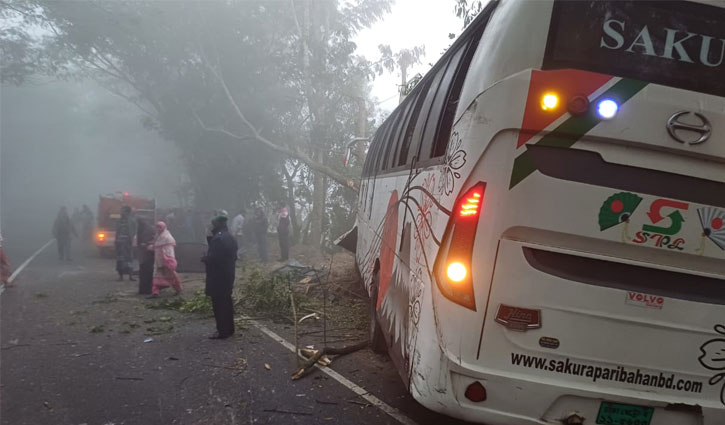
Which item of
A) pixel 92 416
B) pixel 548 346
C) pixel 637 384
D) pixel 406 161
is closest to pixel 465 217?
pixel 548 346

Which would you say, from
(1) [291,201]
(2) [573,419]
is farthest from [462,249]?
(1) [291,201]

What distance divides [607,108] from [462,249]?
1086mm

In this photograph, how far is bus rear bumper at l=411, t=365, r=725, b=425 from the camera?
2551 millimetres

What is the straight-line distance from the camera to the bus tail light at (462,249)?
8.54 ft

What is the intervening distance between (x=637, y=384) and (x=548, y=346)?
55 cm

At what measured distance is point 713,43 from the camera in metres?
2.62

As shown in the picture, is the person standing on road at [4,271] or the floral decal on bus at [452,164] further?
the person standing on road at [4,271]

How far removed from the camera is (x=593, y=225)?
2535 millimetres

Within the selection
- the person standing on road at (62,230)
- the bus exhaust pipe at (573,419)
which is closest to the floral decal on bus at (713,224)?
the bus exhaust pipe at (573,419)

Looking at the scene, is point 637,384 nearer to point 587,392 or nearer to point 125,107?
point 587,392

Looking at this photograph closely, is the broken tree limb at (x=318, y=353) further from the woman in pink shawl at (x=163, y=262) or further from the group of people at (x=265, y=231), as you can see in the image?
the group of people at (x=265, y=231)

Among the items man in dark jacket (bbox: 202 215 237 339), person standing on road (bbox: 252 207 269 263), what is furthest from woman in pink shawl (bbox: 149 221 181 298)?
person standing on road (bbox: 252 207 269 263)

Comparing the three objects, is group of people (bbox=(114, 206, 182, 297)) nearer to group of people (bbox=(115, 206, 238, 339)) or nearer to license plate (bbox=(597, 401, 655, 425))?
group of people (bbox=(115, 206, 238, 339))

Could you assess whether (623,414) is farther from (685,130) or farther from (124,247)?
(124,247)
